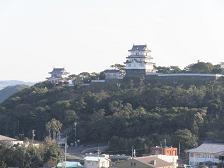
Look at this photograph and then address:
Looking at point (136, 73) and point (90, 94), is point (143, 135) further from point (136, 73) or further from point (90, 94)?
point (136, 73)

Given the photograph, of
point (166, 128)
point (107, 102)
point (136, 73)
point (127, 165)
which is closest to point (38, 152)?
point (127, 165)

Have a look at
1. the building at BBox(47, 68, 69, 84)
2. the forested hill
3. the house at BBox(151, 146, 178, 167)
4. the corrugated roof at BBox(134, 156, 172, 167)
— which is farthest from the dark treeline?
the building at BBox(47, 68, 69, 84)

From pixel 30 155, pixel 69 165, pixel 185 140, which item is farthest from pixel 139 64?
pixel 69 165

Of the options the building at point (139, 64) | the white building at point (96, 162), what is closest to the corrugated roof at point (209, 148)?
the white building at point (96, 162)

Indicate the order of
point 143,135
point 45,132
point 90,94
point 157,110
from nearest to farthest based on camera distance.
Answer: point 143,135 < point 157,110 < point 45,132 < point 90,94

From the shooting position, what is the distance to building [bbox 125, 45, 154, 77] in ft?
144

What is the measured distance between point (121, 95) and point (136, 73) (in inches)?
190

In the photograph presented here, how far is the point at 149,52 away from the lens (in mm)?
45156

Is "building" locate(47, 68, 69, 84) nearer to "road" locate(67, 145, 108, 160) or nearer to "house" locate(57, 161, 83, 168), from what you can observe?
"road" locate(67, 145, 108, 160)

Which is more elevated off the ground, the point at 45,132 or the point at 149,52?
the point at 149,52

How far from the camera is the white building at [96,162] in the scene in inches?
1104

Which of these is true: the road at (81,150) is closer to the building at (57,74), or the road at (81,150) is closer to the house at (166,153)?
the house at (166,153)

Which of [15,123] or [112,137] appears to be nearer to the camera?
[112,137]

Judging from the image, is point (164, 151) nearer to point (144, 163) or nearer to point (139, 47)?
point (144, 163)
